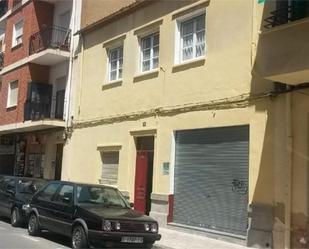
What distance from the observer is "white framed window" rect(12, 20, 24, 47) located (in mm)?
27969

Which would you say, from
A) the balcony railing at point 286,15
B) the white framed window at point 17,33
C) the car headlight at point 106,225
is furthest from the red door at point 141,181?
the white framed window at point 17,33

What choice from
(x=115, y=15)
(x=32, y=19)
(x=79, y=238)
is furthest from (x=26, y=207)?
(x=32, y=19)

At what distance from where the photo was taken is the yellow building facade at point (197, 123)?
12.8m

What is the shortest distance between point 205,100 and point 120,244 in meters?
5.54

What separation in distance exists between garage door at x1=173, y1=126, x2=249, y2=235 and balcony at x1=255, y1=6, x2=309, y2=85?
238 centimetres

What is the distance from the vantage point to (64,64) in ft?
80.6

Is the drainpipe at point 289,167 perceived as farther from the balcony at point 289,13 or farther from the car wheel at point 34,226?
the car wheel at point 34,226

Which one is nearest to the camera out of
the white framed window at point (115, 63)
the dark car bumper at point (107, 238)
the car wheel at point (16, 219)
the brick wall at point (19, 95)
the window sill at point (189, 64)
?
the dark car bumper at point (107, 238)

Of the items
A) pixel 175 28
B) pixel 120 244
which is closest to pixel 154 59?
pixel 175 28

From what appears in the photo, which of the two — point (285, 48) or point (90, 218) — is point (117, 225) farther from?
point (285, 48)

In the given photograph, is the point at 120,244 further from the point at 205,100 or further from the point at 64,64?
the point at 64,64

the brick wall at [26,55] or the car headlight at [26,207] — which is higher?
the brick wall at [26,55]

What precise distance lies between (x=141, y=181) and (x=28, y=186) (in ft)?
12.2

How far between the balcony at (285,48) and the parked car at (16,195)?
798 centimetres
